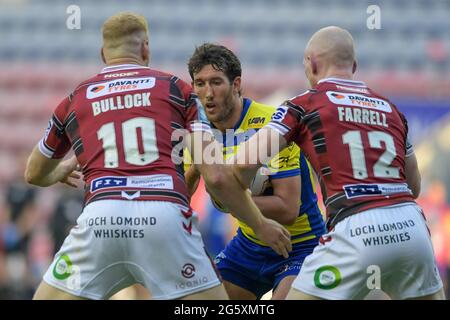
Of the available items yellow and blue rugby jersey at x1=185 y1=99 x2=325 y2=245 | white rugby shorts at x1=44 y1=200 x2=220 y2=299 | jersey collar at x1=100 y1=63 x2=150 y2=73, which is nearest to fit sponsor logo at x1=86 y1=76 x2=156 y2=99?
jersey collar at x1=100 y1=63 x2=150 y2=73

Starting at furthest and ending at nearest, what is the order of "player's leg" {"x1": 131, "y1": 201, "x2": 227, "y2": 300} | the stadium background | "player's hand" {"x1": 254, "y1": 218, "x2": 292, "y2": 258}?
1. the stadium background
2. "player's hand" {"x1": 254, "y1": 218, "x2": 292, "y2": 258}
3. "player's leg" {"x1": 131, "y1": 201, "x2": 227, "y2": 300}

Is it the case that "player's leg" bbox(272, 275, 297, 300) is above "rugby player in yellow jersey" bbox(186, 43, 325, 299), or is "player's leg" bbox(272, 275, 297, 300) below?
below

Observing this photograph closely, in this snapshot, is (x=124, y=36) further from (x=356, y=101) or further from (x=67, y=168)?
(x=356, y=101)

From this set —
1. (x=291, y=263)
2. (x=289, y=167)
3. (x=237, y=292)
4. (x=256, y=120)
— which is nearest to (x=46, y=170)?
(x=256, y=120)

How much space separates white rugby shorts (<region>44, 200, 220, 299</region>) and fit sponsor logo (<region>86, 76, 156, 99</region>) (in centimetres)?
74

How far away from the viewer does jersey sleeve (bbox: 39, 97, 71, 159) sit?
19.0 feet

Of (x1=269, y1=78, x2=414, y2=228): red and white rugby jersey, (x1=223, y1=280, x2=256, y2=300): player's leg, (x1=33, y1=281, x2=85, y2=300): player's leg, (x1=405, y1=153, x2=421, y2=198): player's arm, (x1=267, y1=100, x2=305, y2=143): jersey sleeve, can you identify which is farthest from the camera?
(x1=223, y1=280, x2=256, y2=300): player's leg

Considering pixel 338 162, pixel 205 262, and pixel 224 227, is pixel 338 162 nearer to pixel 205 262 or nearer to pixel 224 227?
pixel 205 262

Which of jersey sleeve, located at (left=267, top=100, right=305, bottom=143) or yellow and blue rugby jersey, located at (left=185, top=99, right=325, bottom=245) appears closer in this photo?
jersey sleeve, located at (left=267, top=100, right=305, bottom=143)

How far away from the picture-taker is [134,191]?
535 cm

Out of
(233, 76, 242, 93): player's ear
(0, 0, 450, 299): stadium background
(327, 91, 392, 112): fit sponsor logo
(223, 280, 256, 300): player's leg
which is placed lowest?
(223, 280, 256, 300): player's leg

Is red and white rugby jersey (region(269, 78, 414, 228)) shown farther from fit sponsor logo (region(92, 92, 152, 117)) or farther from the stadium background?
the stadium background

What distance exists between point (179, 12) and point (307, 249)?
19735mm
